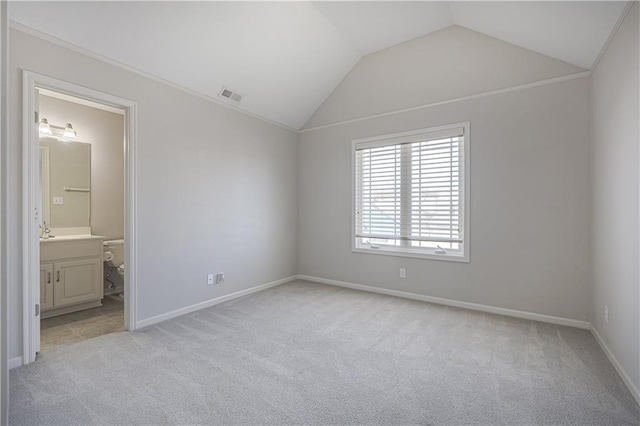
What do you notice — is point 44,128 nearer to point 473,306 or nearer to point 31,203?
point 31,203

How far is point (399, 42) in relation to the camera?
13.3ft

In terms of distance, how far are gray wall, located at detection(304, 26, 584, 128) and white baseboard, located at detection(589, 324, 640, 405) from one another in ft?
8.54

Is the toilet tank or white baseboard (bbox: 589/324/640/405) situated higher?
the toilet tank

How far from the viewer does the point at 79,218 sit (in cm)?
420

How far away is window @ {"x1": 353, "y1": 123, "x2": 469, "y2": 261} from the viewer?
152 inches

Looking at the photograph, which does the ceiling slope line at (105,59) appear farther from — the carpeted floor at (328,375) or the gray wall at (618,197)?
the gray wall at (618,197)

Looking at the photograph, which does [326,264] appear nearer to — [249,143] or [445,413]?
[249,143]

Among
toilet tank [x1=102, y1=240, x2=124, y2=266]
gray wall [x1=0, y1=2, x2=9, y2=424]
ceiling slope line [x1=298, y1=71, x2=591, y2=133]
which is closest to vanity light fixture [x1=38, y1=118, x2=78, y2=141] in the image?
toilet tank [x1=102, y1=240, x2=124, y2=266]


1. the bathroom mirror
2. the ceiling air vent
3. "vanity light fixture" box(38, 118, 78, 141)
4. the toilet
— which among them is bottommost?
the toilet

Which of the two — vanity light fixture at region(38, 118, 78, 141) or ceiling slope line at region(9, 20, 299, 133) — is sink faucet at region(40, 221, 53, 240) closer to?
vanity light fixture at region(38, 118, 78, 141)

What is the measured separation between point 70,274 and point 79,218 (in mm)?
921

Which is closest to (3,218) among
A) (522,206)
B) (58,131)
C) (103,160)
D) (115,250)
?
(115,250)

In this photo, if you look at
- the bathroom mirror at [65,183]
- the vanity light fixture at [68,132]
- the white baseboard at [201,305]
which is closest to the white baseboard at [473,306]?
the white baseboard at [201,305]

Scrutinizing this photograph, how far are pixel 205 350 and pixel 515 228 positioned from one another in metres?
3.45
